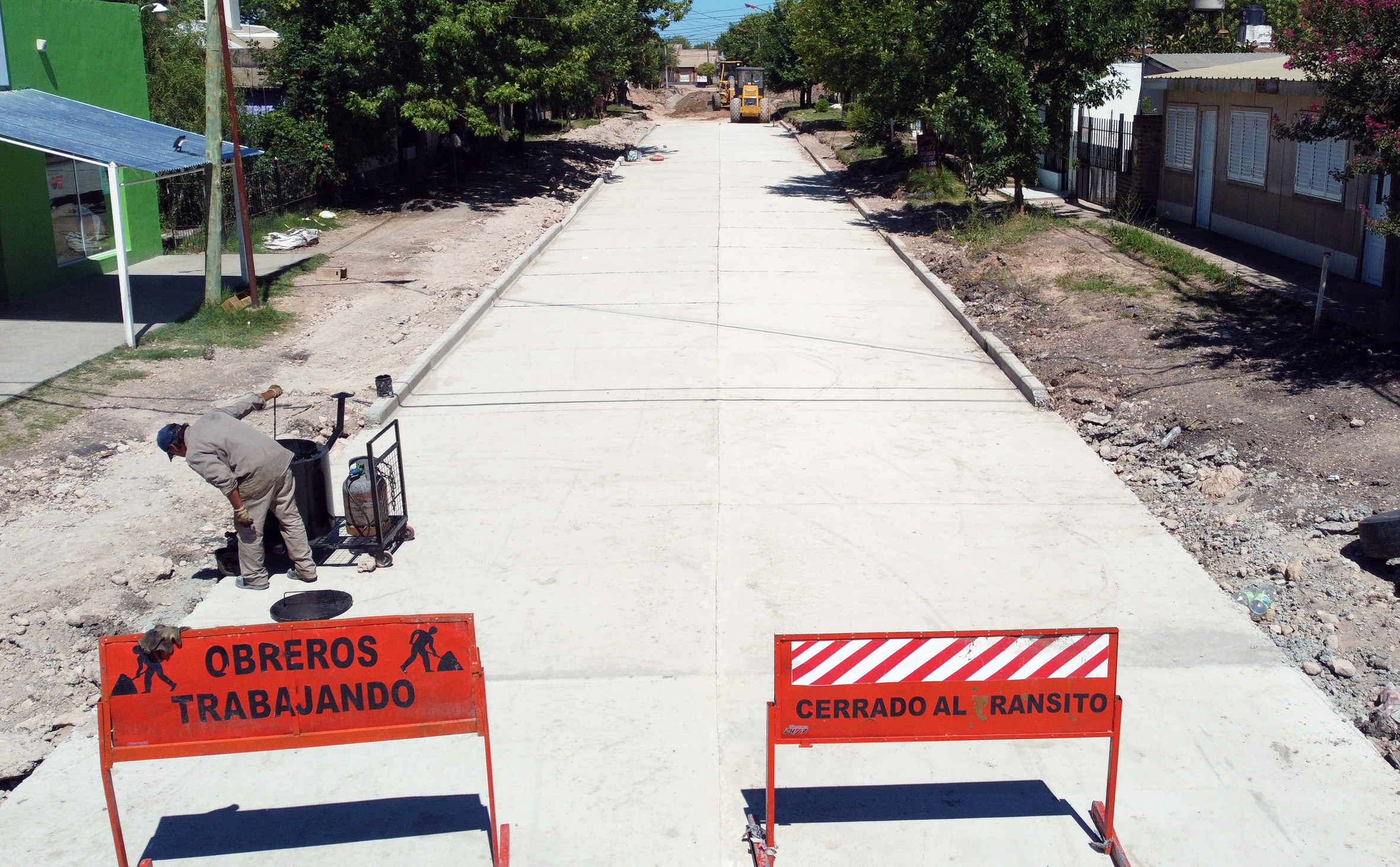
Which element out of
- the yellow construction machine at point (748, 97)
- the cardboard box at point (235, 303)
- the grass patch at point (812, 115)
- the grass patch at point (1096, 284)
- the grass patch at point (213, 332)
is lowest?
the grass patch at point (213, 332)

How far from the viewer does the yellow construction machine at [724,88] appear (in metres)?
74.9

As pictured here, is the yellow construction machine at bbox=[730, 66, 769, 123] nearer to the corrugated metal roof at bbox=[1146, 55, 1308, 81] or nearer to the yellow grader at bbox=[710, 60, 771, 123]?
the yellow grader at bbox=[710, 60, 771, 123]

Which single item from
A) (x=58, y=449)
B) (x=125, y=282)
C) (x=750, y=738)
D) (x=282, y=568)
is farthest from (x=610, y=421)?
(x=125, y=282)

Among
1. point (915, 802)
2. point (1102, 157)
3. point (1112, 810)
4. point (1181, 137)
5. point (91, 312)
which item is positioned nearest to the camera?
point (1112, 810)

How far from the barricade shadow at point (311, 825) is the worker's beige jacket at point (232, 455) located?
2588 millimetres

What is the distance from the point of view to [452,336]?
15453 millimetres

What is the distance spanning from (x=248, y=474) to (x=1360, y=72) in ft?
33.9

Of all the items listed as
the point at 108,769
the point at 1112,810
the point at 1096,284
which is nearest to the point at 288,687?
the point at 108,769

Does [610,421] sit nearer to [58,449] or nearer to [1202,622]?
[58,449]

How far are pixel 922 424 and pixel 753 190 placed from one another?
22194 millimetres

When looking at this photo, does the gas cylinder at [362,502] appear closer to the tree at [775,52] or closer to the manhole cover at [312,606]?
the manhole cover at [312,606]

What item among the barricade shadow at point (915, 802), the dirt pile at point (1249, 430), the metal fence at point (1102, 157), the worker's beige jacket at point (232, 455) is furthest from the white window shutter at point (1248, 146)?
the worker's beige jacket at point (232, 455)

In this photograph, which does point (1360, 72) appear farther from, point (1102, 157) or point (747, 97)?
point (747, 97)

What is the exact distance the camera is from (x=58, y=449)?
11258 millimetres
